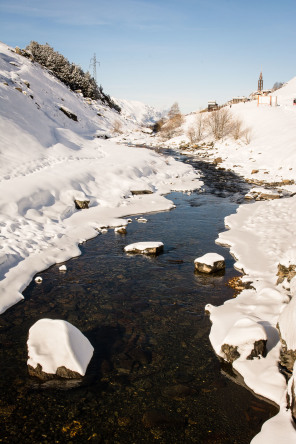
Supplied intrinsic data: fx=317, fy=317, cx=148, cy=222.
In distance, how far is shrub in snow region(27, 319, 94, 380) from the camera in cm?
610

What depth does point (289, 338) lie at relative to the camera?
232 inches

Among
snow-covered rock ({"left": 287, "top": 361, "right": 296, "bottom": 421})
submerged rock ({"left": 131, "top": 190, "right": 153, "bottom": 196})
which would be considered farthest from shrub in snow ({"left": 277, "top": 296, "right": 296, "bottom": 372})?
submerged rock ({"left": 131, "top": 190, "right": 153, "bottom": 196})

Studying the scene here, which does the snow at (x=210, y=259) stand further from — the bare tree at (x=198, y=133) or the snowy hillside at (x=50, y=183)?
the bare tree at (x=198, y=133)

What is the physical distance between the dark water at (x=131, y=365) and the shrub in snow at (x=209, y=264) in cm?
32

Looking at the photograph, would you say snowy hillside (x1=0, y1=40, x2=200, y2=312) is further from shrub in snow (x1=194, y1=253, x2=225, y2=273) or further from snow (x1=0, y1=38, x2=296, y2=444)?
shrub in snow (x1=194, y1=253, x2=225, y2=273)

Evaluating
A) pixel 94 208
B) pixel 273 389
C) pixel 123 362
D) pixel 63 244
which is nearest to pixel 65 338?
pixel 123 362

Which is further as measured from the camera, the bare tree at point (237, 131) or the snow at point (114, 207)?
the bare tree at point (237, 131)

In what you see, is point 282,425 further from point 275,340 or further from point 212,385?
point 275,340

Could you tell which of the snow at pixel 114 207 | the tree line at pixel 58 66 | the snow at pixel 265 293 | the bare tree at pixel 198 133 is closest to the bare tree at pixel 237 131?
the snow at pixel 114 207

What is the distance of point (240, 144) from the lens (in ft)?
149

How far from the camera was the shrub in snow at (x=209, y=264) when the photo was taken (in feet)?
34.0

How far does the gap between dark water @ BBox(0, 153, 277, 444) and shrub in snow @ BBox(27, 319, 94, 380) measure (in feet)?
0.70

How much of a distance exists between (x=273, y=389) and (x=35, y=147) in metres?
23.2

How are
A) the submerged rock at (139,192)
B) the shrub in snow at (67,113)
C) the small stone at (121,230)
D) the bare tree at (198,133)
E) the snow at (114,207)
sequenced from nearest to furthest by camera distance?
the snow at (114,207), the small stone at (121,230), the submerged rock at (139,192), the shrub in snow at (67,113), the bare tree at (198,133)
